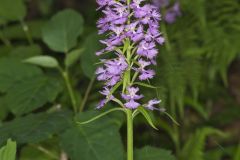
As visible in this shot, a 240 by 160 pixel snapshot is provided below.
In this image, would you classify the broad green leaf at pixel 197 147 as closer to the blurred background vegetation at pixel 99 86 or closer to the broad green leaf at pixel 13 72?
the blurred background vegetation at pixel 99 86

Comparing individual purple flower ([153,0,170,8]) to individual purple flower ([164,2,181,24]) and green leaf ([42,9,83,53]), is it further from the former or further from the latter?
green leaf ([42,9,83,53])

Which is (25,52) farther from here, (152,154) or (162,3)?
(152,154)

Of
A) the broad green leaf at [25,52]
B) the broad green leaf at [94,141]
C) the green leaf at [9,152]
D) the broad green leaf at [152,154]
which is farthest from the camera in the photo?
the broad green leaf at [25,52]

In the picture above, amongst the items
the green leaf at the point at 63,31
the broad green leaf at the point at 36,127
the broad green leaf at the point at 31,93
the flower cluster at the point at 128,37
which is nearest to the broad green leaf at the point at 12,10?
the green leaf at the point at 63,31

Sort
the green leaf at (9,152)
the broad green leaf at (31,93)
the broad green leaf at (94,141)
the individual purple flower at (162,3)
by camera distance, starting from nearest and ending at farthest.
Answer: the green leaf at (9,152), the broad green leaf at (94,141), the broad green leaf at (31,93), the individual purple flower at (162,3)

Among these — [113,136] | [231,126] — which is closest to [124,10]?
[113,136]

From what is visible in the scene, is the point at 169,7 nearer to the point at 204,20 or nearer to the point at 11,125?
the point at 204,20
